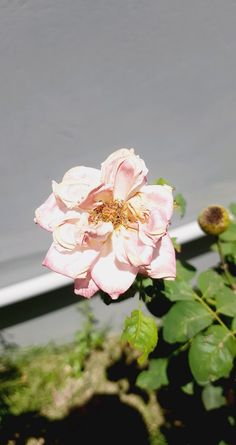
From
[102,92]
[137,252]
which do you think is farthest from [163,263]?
[102,92]

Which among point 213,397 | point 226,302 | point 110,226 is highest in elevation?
point 110,226

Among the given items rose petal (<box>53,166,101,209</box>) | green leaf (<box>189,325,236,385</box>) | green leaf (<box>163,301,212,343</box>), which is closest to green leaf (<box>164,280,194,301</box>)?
green leaf (<box>163,301,212,343</box>)

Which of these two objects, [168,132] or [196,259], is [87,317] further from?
[168,132]

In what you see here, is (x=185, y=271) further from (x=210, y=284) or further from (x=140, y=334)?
(x=140, y=334)

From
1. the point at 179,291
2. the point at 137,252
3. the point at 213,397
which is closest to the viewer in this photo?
the point at 137,252

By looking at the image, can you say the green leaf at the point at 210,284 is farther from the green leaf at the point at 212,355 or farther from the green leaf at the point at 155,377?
the green leaf at the point at 155,377
